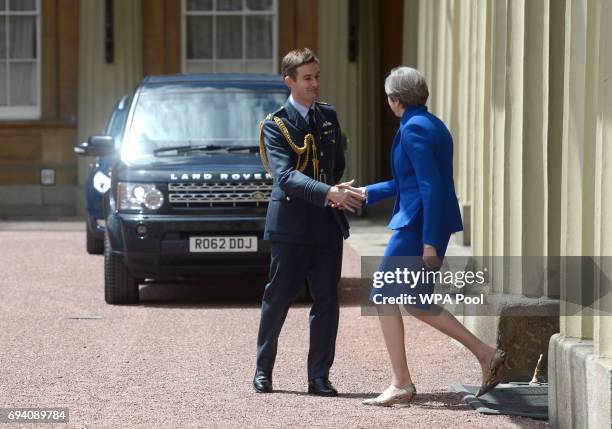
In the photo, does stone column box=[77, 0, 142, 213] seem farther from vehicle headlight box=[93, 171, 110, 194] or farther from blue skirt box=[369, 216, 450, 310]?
blue skirt box=[369, 216, 450, 310]

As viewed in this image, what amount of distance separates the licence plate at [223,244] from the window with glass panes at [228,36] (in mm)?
11828

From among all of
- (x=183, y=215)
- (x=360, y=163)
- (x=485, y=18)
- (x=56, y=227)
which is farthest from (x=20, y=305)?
(x=360, y=163)

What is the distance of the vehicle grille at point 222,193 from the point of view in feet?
39.2

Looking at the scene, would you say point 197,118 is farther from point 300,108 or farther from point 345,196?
point 345,196

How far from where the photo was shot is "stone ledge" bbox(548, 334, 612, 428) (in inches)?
236

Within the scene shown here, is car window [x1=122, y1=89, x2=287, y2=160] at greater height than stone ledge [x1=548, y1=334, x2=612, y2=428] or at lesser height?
greater

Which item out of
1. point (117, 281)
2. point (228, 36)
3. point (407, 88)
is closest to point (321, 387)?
point (407, 88)

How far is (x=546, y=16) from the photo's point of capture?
8852 mm

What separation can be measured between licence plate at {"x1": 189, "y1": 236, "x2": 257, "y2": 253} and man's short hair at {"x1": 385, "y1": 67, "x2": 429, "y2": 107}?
447 centimetres

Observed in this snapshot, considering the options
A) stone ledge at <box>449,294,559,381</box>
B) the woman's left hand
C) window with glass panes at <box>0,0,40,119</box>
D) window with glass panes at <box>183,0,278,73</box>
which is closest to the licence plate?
stone ledge at <box>449,294,559,381</box>

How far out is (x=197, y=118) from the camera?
1284 centimetres

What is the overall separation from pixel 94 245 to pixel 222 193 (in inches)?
200

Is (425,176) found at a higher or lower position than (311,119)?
lower

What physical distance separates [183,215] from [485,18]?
108 inches
